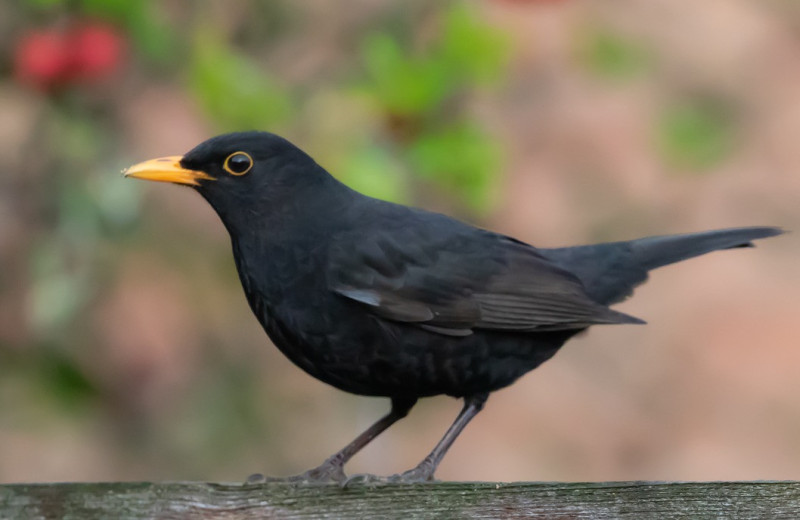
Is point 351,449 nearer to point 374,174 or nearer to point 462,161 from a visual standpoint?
point 374,174

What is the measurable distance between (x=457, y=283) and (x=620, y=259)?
63cm

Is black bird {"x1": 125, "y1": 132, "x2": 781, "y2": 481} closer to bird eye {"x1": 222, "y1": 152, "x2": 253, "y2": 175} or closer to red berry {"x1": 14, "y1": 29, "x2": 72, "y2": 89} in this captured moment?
bird eye {"x1": 222, "y1": 152, "x2": 253, "y2": 175}

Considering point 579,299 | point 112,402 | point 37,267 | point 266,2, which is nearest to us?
point 579,299

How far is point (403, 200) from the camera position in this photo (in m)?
4.00

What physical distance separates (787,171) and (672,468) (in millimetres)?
1516

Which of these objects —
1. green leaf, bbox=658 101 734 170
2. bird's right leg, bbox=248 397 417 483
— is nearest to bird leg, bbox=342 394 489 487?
bird's right leg, bbox=248 397 417 483

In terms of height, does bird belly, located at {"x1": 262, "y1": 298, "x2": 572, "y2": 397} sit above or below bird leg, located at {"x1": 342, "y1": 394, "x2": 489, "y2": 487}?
→ above

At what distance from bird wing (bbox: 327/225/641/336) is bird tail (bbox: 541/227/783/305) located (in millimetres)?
93

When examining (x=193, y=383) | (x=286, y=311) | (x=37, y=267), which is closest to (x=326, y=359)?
(x=286, y=311)

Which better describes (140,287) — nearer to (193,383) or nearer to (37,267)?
(193,383)

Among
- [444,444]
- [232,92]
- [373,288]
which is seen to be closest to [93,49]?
[232,92]

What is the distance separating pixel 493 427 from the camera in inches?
237

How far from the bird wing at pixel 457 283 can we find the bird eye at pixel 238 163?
0.29m

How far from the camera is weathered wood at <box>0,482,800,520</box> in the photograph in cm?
224
